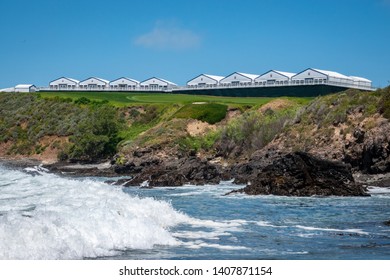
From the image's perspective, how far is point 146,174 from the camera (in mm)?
42812

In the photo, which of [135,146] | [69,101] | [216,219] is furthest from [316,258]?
[69,101]

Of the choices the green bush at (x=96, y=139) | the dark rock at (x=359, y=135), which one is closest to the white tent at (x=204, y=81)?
the green bush at (x=96, y=139)

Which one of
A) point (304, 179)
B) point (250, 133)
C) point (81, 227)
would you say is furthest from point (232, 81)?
point (81, 227)

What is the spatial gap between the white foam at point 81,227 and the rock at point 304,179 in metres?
10.0

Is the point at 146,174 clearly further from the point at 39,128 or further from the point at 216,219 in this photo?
the point at 39,128

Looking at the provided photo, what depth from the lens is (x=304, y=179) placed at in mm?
30953

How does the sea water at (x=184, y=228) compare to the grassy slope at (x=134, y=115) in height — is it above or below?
below

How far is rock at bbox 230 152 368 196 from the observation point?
99.0ft

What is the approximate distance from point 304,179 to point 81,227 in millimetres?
18096

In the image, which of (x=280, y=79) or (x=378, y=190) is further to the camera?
(x=280, y=79)

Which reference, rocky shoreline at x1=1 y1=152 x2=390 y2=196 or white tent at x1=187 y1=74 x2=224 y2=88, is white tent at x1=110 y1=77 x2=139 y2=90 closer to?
white tent at x1=187 y1=74 x2=224 y2=88

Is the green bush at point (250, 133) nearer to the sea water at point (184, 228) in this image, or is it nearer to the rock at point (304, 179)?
the rock at point (304, 179)

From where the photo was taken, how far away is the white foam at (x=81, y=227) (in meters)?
12.7

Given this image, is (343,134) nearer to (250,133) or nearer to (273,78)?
(250,133)
